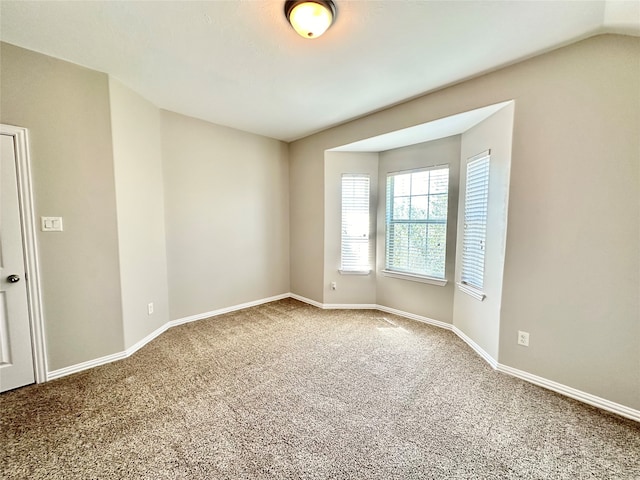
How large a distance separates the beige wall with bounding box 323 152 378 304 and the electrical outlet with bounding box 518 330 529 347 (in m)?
1.98

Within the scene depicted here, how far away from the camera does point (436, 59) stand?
6.87 ft

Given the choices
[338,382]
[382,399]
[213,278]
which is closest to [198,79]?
[213,278]

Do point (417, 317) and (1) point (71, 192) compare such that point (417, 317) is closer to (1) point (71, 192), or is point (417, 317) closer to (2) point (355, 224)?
(2) point (355, 224)

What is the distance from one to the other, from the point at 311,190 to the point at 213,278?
2.04 metres

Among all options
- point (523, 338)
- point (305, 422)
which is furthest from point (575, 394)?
point (305, 422)

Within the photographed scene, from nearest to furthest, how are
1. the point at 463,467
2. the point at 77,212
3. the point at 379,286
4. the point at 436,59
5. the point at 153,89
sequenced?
the point at 463,467, the point at 436,59, the point at 77,212, the point at 153,89, the point at 379,286

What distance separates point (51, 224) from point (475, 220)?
4.12 m

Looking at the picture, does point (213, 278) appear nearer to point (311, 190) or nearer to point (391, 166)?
point (311, 190)

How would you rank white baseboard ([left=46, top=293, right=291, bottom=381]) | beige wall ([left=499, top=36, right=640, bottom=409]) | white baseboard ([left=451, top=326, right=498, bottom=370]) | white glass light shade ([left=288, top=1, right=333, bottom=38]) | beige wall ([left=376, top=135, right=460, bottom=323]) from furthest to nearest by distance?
beige wall ([left=376, top=135, right=460, bottom=323])
white baseboard ([left=451, top=326, right=498, bottom=370])
white baseboard ([left=46, top=293, right=291, bottom=381])
beige wall ([left=499, top=36, right=640, bottom=409])
white glass light shade ([left=288, top=1, right=333, bottom=38])

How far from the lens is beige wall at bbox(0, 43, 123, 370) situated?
6.77 ft

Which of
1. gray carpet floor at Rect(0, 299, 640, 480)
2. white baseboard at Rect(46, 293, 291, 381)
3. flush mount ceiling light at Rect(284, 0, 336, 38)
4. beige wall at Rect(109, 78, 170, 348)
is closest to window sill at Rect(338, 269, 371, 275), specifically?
gray carpet floor at Rect(0, 299, 640, 480)

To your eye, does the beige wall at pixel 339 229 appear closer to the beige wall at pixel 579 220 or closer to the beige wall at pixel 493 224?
the beige wall at pixel 493 224

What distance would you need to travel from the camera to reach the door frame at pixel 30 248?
203 cm

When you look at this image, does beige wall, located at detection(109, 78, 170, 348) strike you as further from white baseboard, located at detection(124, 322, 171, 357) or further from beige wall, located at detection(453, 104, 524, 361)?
beige wall, located at detection(453, 104, 524, 361)
